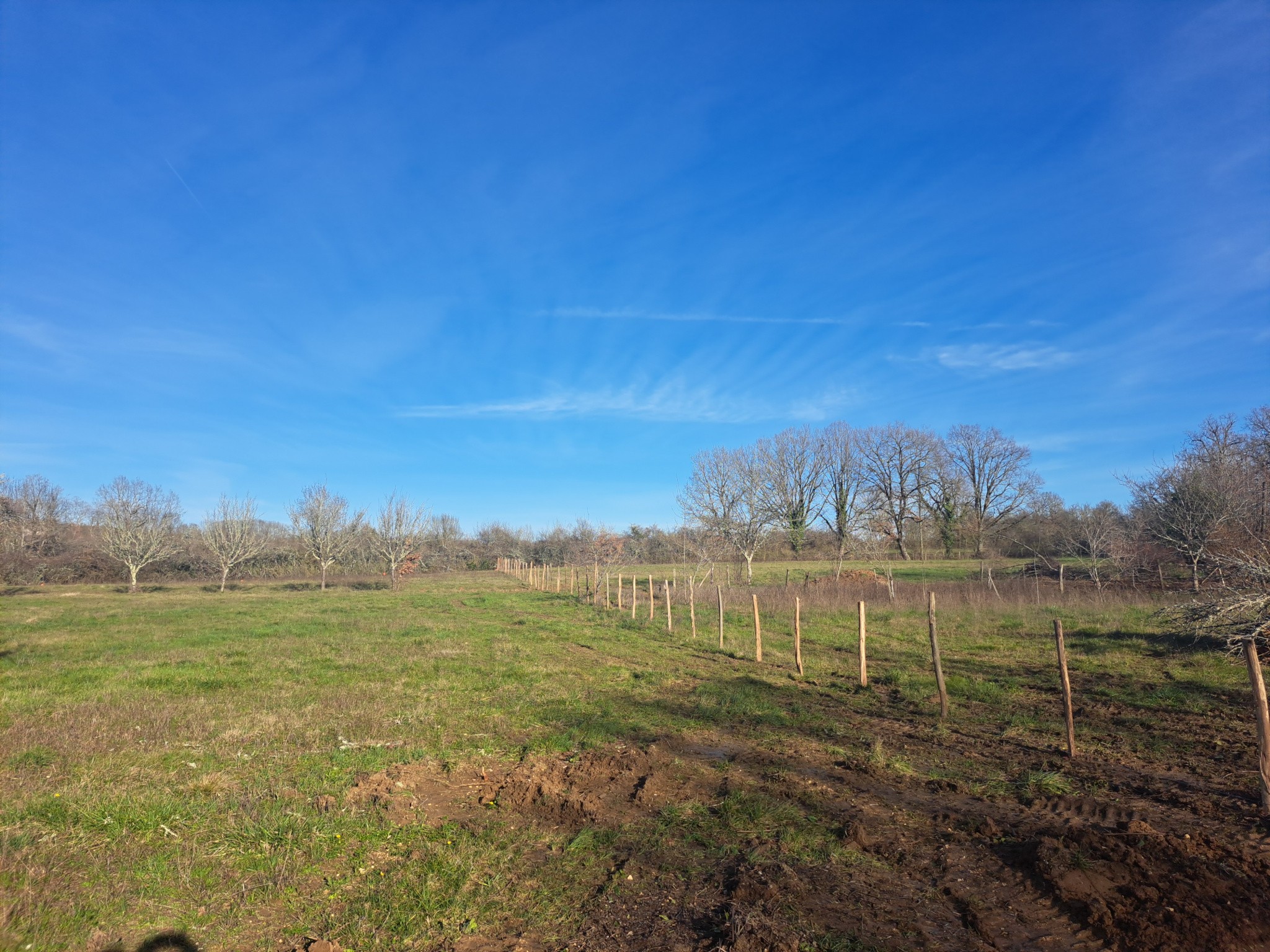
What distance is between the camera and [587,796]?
6848mm

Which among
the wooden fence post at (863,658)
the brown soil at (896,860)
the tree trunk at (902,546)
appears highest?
the tree trunk at (902,546)

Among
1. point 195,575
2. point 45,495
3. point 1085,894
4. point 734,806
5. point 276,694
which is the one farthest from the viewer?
point 45,495

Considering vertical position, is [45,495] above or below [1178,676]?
above

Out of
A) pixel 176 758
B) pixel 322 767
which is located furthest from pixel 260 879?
pixel 176 758

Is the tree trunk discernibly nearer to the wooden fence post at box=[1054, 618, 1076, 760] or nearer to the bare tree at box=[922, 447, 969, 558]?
the bare tree at box=[922, 447, 969, 558]

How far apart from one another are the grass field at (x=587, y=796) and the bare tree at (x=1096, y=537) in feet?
66.9

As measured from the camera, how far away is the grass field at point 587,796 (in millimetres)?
4508

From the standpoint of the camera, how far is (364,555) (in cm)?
6369

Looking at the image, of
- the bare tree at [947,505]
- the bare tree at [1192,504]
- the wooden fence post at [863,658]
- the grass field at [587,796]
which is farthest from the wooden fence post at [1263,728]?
the bare tree at [947,505]

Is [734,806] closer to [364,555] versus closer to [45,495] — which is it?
[364,555]

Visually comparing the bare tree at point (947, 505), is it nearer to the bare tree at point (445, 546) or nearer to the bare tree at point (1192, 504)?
the bare tree at point (1192, 504)

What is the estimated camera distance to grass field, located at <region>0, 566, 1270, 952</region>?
14.8 ft

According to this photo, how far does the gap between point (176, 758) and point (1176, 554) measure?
37590 millimetres

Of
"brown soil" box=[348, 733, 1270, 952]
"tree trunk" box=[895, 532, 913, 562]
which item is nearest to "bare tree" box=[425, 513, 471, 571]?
"tree trunk" box=[895, 532, 913, 562]
